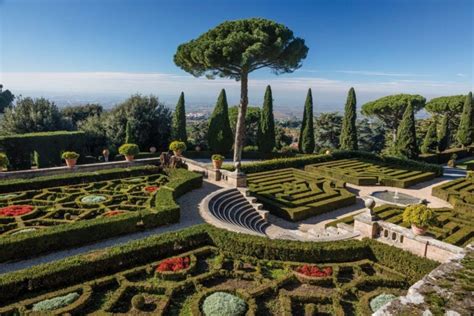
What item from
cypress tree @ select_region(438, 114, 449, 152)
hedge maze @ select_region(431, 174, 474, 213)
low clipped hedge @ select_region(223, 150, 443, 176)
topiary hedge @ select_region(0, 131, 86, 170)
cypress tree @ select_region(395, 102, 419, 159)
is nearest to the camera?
hedge maze @ select_region(431, 174, 474, 213)

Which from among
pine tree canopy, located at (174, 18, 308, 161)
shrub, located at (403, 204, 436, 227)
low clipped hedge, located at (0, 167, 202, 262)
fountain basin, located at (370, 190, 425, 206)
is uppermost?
pine tree canopy, located at (174, 18, 308, 161)

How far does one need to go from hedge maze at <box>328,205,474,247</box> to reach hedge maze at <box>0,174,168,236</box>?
9.60 m

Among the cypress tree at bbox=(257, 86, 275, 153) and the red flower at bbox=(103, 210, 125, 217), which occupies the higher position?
the cypress tree at bbox=(257, 86, 275, 153)

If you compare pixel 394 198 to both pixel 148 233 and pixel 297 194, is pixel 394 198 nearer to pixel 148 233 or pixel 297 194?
pixel 297 194

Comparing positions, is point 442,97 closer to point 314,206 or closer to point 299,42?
point 299,42

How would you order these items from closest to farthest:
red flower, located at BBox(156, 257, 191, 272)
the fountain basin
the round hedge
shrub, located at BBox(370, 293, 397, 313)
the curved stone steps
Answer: the round hedge → shrub, located at BBox(370, 293, 397, 313) → red flower, located at BBox(156, 257, 191, 272) → the curved stone steps → the fountain basin

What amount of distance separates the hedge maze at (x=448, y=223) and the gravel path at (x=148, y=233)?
6599 mm

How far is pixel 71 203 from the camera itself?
13.8m

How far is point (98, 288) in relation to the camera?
27.1 feet

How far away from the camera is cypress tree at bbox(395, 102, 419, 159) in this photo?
32.3m

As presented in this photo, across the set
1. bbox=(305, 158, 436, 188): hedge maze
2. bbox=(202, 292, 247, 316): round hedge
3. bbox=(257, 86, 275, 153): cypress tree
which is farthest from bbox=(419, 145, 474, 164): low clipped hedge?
bbox=(202, 292, 247, 316): round hedge

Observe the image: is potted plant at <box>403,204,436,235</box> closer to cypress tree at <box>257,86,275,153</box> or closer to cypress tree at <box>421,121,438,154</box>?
cypress tree at <box>257,86,275,153</box>

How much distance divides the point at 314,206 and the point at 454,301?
11.0 m

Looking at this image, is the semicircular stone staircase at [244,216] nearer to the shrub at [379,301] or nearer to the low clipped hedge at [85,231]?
the low clipped hedge at [85,231]
